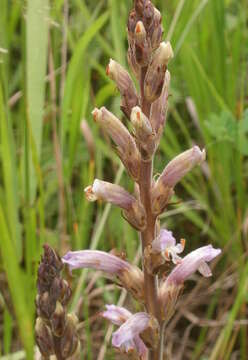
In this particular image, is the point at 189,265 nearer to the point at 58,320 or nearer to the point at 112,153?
the point at 58,320

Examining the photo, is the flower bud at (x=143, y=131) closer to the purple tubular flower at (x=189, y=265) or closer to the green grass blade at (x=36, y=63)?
the purple tubular flower at (x=189, y=265)

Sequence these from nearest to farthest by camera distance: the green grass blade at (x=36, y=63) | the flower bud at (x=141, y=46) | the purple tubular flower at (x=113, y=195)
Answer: the flower bud at (x=141, y=46) < the purple tubular flower at (x=113, y=195) < the green grass blade at (x=36, y=63)

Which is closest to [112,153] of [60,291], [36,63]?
[36,63]

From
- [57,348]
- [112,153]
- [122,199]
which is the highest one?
[112,153]

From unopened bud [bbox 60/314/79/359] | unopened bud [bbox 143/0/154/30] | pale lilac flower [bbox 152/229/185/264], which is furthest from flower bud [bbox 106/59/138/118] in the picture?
unopened bud [bbox 60/314/79/359]

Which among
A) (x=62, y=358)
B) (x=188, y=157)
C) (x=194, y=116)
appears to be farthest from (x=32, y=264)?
(x=194, y=116)

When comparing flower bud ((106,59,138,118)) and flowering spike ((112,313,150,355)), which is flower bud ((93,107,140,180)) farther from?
flowering spike ((112,313,150,355))

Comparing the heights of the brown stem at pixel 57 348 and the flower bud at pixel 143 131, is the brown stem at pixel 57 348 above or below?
below

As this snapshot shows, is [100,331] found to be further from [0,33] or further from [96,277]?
[0,33]

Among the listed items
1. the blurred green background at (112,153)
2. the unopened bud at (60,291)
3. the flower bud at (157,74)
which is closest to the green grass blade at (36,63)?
the blurred green background at (112,153)
